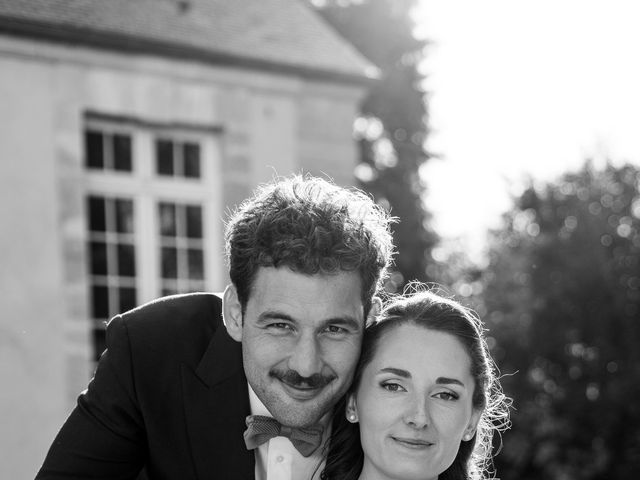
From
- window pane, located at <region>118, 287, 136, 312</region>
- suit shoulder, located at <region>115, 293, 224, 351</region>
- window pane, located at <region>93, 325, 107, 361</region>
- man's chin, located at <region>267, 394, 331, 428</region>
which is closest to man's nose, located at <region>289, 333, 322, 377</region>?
man's chin, located at <region>267, 394, 331, 428</region>

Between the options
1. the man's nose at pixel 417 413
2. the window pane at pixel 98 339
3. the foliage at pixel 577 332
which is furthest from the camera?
Answer: the foliage at pixel 577 332

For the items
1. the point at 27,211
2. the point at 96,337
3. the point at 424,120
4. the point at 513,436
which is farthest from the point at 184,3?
the point at 424,120

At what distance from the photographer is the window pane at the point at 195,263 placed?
27.9 ft

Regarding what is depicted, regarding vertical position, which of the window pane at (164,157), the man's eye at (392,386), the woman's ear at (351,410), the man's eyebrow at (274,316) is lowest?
the woman's ear at (351,410)

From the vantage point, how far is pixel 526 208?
9906 millimetres

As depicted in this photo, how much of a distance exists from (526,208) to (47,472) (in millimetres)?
7670

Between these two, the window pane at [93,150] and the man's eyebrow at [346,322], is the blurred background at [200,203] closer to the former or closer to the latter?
the window pane at [93,150]

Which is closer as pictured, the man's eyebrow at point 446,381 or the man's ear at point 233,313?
the man's eyebrow at point 446,381

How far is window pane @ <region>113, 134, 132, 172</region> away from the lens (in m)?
8.22

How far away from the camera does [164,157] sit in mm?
8430

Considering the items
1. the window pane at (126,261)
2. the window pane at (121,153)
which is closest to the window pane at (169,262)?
the window pane at (126,261)

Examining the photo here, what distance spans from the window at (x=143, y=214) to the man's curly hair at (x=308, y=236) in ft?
17.1

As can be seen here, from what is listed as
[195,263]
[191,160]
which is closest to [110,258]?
[195,263]

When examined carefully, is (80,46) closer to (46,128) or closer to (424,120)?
(46,128)
